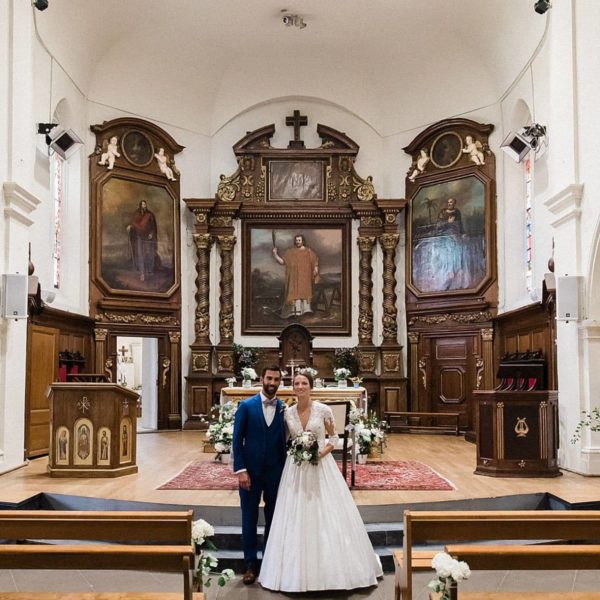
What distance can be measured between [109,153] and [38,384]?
5.53 meters

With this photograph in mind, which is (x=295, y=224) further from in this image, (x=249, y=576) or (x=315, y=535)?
(x=315, y=535)

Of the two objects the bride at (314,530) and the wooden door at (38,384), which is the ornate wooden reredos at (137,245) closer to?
the wooden door at (38,384)

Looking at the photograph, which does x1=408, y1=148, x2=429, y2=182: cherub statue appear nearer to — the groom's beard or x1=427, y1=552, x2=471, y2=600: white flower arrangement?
the groom's beard

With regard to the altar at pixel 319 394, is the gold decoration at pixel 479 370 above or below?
above

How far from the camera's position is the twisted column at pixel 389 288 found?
16.9 meters

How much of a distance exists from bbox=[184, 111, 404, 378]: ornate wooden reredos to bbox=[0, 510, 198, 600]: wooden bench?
12284mm

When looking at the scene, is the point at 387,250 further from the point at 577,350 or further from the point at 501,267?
the point at 577,350

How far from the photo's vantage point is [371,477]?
378 inches

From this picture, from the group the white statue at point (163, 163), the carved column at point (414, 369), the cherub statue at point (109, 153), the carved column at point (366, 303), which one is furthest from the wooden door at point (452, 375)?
the cherub statue at point (109, 153)

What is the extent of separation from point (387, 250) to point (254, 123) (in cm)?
410

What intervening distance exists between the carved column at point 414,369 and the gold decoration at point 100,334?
20.1 feet

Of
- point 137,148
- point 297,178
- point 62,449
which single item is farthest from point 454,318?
point 62,449

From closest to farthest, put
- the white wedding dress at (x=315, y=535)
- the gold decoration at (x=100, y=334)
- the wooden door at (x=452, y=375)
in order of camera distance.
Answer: the white wedding dress at (x=315, y=535)
the gold decoration at (x=100, y=334)
the wooden door at (x=452, y=375)

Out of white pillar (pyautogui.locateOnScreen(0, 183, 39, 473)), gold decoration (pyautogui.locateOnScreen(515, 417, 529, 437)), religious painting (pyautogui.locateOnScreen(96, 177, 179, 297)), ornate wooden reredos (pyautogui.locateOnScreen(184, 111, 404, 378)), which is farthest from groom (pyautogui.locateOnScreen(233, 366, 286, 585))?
ornate wooden reredos (pyautogui.locateOnScreen(184, 111, 404, 378))
